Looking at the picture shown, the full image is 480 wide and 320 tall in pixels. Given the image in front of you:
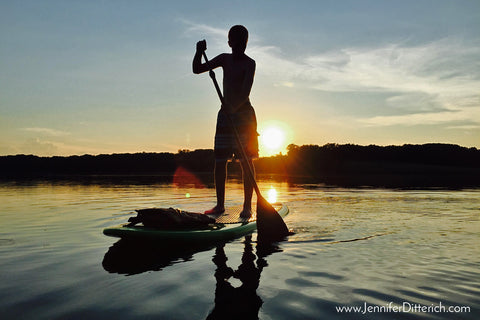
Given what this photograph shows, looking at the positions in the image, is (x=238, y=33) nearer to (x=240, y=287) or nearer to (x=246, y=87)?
(x=246, y=87)

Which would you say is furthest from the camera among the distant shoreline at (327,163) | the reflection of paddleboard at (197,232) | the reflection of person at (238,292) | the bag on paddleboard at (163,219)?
the distant shoreline at (327,163)

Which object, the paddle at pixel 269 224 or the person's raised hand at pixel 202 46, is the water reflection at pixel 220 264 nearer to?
the paddle at pixel 269 224

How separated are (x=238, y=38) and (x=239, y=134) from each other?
1512mm

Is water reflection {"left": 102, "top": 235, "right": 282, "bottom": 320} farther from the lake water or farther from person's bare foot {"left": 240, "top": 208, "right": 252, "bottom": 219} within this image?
person's bare foot {"left": 240, "top": 208, "right": 252, "bottom": 219}

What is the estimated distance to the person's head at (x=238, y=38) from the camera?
5422mm

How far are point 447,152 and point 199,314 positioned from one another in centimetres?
4947

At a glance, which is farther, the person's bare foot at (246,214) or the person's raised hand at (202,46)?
the person's raised hand at (202,46)

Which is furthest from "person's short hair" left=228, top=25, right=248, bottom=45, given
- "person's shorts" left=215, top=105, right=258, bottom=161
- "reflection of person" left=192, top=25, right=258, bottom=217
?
"person's shorts" left=215, top=105, right=258, bottom=161

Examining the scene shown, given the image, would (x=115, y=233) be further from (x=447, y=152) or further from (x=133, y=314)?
(x=447, y=152)

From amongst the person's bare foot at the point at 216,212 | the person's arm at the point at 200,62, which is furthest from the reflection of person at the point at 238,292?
the person's arm at the point at 200,62

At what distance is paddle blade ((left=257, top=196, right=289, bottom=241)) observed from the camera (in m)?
4.39

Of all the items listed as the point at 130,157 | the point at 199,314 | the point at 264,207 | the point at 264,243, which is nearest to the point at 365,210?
the point at 264,207

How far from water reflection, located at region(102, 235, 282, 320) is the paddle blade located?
203 millimetres

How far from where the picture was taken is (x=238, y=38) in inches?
214
